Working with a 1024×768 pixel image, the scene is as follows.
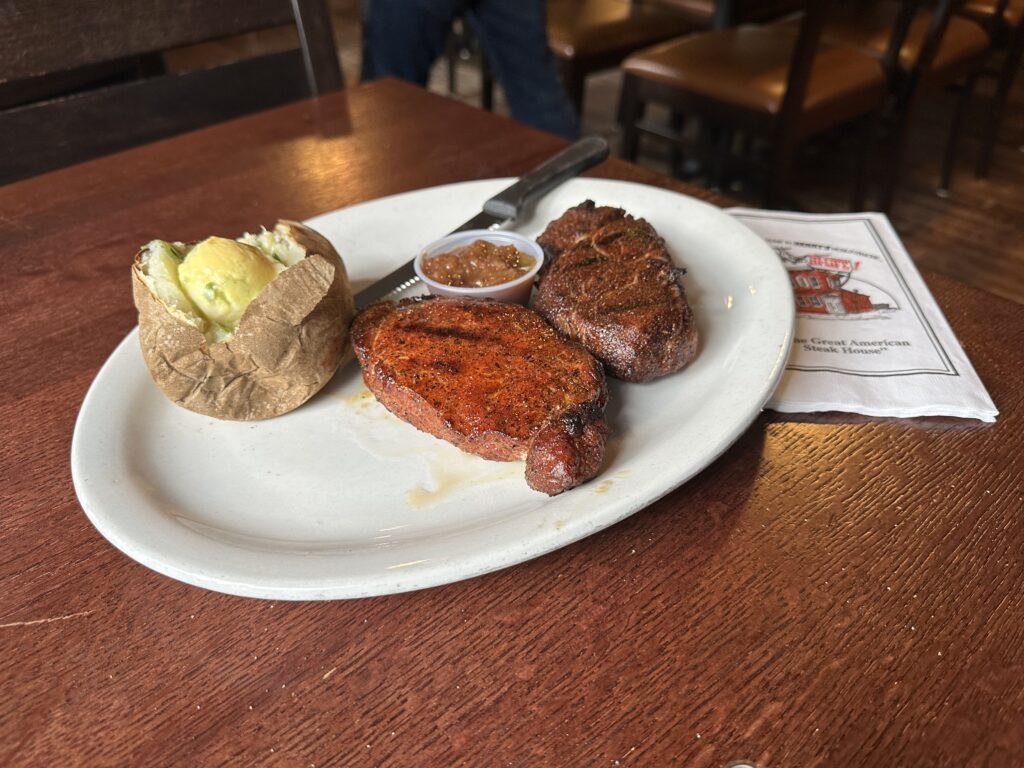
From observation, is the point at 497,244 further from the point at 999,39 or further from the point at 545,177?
the point at 999,39

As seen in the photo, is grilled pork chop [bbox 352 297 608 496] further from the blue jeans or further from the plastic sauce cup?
the blue jeans

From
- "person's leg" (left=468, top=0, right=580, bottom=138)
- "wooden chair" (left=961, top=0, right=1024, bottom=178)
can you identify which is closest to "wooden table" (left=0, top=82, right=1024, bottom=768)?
"person's leg" (left=468, top=0, right=580, bottom=138)

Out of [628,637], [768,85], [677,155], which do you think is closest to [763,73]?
[768,85]

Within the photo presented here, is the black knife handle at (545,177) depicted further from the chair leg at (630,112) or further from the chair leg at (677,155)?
the chair leg at (677,155)

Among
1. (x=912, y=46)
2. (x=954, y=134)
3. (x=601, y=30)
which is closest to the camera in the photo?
(x=912, y=46)

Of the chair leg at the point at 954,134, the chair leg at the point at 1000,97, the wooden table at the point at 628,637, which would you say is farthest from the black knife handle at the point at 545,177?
the chair leg at the point at 1000,97

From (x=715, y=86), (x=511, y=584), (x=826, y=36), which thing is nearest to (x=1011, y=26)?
(x=826, y=36)
